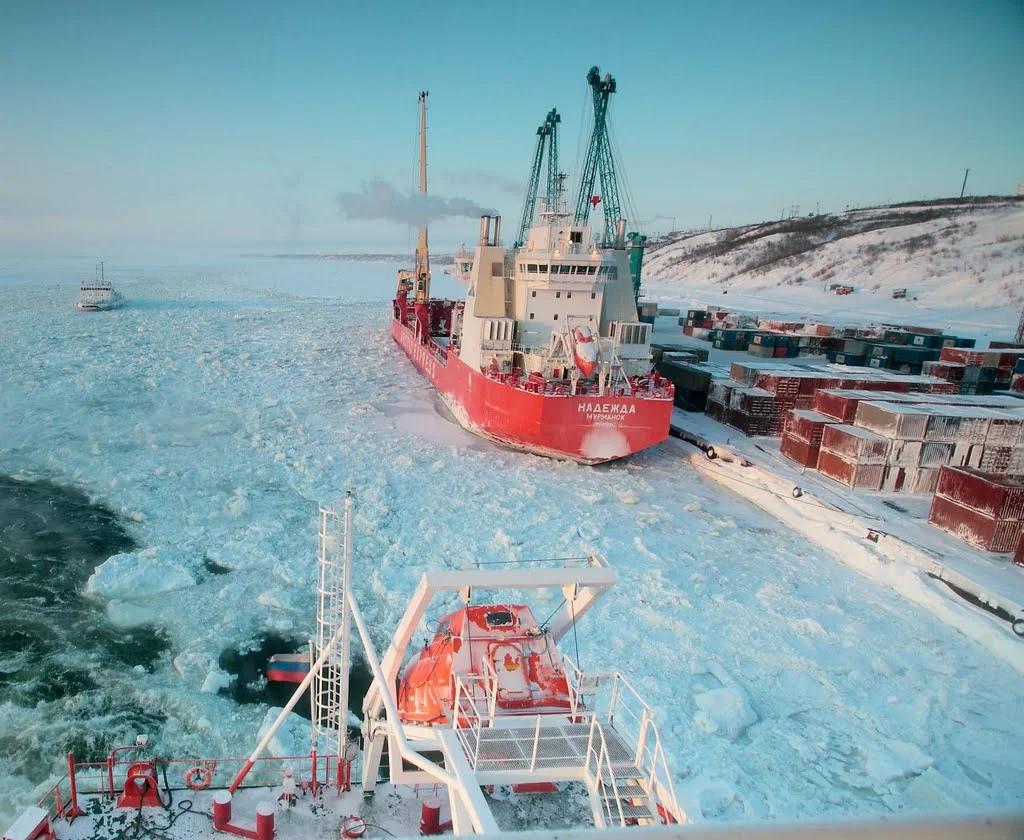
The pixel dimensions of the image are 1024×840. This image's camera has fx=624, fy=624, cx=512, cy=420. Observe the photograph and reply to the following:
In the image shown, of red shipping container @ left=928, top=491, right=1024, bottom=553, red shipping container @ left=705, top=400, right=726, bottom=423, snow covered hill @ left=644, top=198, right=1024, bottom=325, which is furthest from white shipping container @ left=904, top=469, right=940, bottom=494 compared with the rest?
snow covered hill @ left=644, top=198, right=1024, bottom=325

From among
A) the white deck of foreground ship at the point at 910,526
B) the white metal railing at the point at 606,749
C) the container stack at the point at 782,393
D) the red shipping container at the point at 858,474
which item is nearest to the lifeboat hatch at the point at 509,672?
the white metal railing at the point at 606,749

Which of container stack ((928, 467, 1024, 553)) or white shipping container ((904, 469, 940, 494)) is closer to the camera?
container stack ((928, 467, 1024, 553))

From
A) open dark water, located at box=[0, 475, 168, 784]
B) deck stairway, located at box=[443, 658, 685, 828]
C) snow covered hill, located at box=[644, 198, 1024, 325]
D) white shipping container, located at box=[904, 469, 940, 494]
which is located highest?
snow covered hill, located at box=[644, 198, 1024, 325]

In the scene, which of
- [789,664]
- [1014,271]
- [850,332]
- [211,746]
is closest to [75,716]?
[211,746]

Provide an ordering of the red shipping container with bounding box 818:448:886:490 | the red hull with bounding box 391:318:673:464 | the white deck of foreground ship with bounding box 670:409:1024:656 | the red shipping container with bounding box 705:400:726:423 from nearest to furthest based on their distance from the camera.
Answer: the white deck of foreground ship with bounding box 670:409:1024:656 < the red shipping container with bounding box 818:448:886:490 < the red hull with bounding box 391:318:673:464 < the red shipping container with bounding box 705:400:726:423

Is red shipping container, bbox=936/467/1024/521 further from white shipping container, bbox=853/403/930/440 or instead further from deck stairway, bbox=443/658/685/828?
deck stairway, bbox=443/658/685/828

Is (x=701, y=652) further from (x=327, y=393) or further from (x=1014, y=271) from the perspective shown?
(x=1014, y=271)

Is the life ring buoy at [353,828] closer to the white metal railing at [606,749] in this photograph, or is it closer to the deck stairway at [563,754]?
the deck stairway at [563,754]
